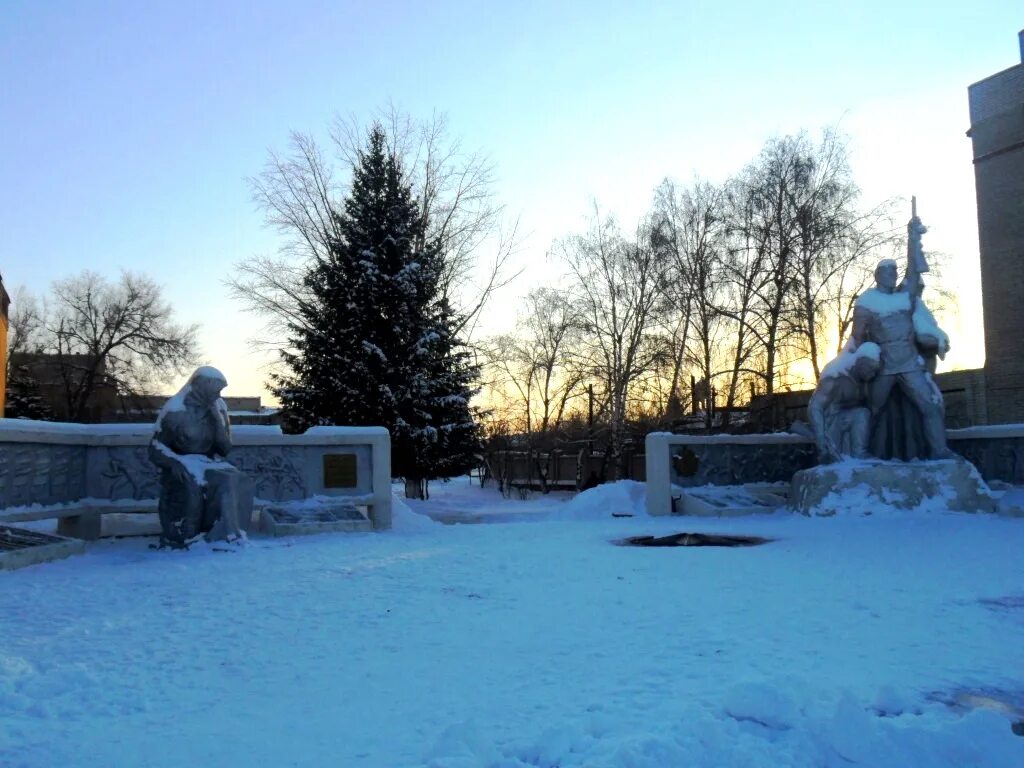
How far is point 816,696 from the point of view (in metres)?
3.47

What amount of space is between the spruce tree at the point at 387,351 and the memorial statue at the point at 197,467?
10575 millimetres

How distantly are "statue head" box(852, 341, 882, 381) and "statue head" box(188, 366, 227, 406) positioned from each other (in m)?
8.93

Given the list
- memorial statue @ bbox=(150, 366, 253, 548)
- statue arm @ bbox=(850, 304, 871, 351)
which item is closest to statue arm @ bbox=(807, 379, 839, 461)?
statue arm @ bbox=(850, 304, 871, 351)

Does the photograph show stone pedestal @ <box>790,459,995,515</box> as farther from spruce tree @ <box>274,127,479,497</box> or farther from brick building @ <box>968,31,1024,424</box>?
brick building @ <box>968,31,1024,424</box>

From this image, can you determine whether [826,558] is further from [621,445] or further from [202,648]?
[621,445]

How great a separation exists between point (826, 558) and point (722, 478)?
6.62m

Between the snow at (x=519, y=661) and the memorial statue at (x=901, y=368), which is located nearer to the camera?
the snow at (x=519, y=661)

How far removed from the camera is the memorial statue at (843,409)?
1240cm

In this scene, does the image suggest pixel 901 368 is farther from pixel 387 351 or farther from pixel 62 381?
pixel 62 381

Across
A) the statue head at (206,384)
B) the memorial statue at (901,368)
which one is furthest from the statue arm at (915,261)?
the statue head at (206,384)

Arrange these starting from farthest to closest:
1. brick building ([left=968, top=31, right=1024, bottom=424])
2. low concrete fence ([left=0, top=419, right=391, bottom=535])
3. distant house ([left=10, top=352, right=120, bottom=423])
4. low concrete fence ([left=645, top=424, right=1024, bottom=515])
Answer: distant house ([left=10, top=352, right=120, bottom=423])
brick building ([left=968, top=31, right=1024, bottom=424])
low concrete fence ([left=645, top=424, right=1024, bottom=515])
low concrete fence ([left=0, top=419, right=391, bottom=535])

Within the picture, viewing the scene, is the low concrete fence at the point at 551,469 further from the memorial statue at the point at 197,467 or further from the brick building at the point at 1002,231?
the memorial statue at the point at 197,467

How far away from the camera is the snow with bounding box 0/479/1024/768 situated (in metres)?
3.12

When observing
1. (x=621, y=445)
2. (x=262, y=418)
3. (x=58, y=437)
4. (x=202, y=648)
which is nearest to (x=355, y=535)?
(x=58, y=437)
